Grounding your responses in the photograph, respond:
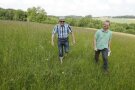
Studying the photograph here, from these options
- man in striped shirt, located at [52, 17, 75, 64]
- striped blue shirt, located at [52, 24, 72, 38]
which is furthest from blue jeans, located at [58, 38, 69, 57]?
striped blue shirt, located at [52, 24, 72, 38]

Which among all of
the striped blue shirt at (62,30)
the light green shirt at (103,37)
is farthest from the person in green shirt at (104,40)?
the striped blue shirt at (62,30)

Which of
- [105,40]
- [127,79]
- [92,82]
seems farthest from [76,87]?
[105,40]

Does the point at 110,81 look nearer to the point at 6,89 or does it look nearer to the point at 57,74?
the point at 57,74

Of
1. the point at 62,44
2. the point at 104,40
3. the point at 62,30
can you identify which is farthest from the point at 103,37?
the point at 62,44

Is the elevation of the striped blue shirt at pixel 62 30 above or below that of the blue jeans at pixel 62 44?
above

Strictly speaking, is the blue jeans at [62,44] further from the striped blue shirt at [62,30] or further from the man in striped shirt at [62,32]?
the striped blue shirt at [62,30]

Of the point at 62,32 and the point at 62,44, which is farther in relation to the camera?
the point at 62,44

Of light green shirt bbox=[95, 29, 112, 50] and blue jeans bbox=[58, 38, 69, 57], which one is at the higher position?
light green shirt bbox=[95, 29, 112, 50]

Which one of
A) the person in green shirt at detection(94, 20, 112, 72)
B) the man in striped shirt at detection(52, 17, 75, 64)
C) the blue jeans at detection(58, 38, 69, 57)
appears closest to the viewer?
the person in green shirt at detection(94, 20, 112, 72)

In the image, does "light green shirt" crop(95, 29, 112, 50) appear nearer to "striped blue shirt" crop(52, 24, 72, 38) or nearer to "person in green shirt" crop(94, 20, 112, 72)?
"person in green shirt" crop(94, 20, 112, 72)

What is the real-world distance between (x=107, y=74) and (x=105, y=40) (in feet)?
3.57

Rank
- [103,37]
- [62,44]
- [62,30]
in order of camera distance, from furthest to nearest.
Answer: [62,44], [62,30], [103,37]

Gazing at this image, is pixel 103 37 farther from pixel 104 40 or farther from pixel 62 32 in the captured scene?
pixel 62 32

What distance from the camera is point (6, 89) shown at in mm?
4555
